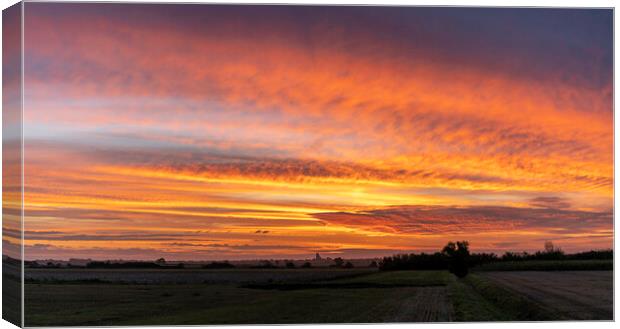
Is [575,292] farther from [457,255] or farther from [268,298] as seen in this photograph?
[268,298]

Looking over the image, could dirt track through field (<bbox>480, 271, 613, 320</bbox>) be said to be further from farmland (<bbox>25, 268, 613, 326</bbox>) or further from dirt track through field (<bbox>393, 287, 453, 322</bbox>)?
dirt track through field (<bbox>393, 287, 453, 322</bbox>)

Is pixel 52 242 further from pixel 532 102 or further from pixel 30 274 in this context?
pixel 532 102

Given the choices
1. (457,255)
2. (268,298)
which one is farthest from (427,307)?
(268,298)

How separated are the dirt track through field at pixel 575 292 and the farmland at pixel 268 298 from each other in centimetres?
3

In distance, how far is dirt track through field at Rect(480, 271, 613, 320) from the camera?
2561 centimetres

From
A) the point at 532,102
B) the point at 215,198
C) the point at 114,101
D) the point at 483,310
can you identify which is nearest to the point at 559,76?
the point at 532,102

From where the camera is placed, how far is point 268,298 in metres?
25.3

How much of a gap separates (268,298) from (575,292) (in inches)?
283

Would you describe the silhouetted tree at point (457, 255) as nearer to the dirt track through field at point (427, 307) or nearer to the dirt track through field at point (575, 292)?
the dirt track through field at point (427, 307)

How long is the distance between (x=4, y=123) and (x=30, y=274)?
3278 mm

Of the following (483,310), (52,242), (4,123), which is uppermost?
(4,123)

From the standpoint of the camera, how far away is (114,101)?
23.9 metres

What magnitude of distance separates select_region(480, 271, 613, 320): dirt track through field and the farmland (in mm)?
31

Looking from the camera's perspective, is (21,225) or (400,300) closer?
(21,225)
